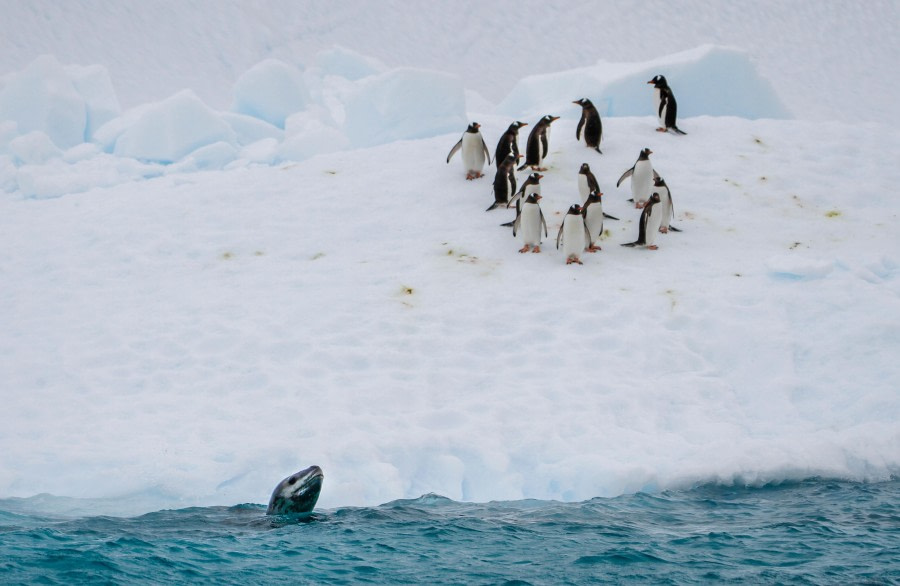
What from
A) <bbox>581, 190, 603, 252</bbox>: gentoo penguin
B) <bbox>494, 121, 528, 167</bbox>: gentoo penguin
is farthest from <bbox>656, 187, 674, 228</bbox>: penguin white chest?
<bbox>494, 121, 528, 167</bbox>: gentoo penguin

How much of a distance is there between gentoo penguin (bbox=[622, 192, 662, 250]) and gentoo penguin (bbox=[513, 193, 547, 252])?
32.2 inches

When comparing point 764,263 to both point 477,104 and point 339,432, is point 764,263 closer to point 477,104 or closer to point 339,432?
point 339,432

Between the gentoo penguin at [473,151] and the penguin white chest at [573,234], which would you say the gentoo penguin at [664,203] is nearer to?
the penguin white chest at [573,234]

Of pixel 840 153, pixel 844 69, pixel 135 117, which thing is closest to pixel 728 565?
pixel 840 153

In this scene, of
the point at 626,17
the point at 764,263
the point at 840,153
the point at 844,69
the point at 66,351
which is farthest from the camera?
the point at 626,17

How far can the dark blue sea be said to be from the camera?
13.8 feet

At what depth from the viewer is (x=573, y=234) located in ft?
26.7

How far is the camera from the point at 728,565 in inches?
169

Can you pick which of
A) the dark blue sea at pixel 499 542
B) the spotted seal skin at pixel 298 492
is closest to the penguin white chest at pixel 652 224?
the dark blue sea at pixel 499 542

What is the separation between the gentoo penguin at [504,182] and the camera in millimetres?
9211

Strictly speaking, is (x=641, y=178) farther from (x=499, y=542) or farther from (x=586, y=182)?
(x=499, y=542)

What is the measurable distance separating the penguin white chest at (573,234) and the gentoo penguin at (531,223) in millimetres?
250

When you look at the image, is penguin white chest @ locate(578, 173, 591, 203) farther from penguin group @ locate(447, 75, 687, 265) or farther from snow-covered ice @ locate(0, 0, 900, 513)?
snow-covered ice @ locate(0, 0, 900, 513)

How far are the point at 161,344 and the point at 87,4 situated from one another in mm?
21641
